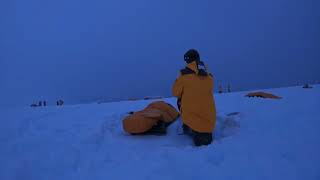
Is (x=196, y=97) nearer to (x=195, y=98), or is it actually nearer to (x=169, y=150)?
(x=195, y=98)

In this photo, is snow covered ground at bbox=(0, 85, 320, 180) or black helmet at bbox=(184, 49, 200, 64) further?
black helmet at bbox=(184, 49, 200, 64)

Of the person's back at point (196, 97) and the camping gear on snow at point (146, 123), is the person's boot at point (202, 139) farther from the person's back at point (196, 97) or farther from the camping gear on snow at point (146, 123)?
the camping gear on snow at point (146, 123)

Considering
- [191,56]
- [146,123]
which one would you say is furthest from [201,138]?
[191,56]

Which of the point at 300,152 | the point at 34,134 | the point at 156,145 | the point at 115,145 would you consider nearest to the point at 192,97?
the point at 156,145

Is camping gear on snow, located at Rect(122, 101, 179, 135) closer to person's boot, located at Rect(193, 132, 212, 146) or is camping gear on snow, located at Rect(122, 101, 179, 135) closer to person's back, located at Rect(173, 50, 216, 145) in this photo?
person's back, located at Rect(173, 50, 216, 145)

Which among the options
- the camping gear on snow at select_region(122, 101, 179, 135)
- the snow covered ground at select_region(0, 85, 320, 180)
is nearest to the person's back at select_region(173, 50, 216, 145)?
the snow covered ground at select_region(0, 85, 320, 180)

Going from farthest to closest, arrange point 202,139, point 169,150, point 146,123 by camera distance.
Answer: point 146,123
point 202,139
point 169,150

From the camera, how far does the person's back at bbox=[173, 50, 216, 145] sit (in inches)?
161

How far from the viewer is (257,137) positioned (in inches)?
154

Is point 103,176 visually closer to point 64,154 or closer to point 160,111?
point 64,154

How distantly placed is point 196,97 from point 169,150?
0.66 meters

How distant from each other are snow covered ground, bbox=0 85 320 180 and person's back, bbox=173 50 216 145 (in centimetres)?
19

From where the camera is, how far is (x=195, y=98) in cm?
414

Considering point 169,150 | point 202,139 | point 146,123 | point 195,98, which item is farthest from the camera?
point 146,123
